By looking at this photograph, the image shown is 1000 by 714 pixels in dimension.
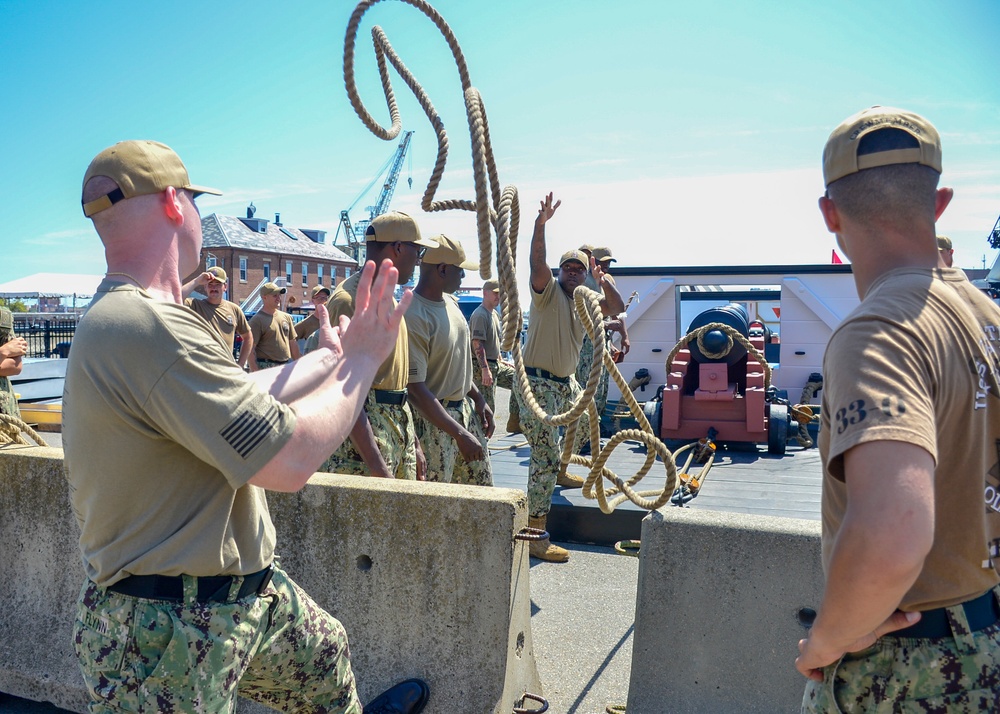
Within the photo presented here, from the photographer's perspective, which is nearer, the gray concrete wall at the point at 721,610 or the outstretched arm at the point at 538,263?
the gray concrete wall at the point at 721,610

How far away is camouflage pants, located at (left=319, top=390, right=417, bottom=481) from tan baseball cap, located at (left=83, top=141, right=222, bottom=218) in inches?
93.7

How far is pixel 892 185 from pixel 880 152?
0.25 feet

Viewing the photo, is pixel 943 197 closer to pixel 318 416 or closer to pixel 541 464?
pixel 318 416

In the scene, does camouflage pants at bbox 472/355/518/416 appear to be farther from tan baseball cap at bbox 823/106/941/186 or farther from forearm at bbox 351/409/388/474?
tan baseball cap at bbox 823/106/941/186

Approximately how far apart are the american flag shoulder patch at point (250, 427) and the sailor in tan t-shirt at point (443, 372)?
2.70 m

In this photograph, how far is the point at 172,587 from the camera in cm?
213

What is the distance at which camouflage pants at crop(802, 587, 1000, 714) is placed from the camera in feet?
5.73

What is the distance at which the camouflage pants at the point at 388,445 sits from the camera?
4.46 metres

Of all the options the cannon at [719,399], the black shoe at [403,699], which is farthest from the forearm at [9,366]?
the cannon at [719,399]

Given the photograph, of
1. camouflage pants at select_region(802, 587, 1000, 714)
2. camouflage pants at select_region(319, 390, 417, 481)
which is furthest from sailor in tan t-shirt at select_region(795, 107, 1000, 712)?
camouflage pants at select_region(319, 390, 417, 481)

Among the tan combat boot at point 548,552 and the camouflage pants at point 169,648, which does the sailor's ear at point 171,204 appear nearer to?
the camouflage pants at point 169,648

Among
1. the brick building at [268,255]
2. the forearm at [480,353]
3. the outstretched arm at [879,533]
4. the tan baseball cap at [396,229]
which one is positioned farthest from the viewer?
the brick building at [268,255]

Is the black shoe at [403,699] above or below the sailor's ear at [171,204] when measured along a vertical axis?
below

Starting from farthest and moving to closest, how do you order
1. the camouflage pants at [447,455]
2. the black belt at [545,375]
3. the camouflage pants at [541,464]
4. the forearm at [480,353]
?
the forearm at [480,353] < the black belt at [545,375] < the camouflage pants at [541,464] < the camouflage pants at [447,455]
